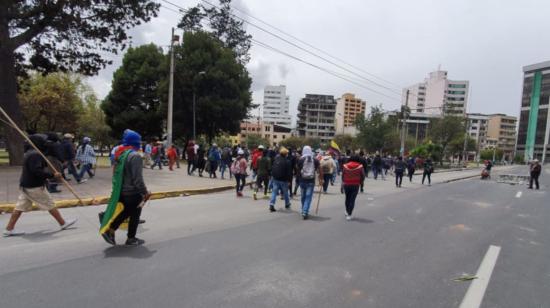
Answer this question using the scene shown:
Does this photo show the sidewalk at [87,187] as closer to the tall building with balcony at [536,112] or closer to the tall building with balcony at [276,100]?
the tall building with balcony at [536,112]

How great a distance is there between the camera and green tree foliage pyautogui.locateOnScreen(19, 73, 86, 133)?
2933 cm

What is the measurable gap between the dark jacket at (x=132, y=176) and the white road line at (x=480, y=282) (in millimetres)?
4521

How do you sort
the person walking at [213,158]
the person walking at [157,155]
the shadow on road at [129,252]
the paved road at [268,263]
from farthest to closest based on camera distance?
the person walking at [157,155] → the person walking at [213,158] → the shadow on road at [129,252] → the paved road at [268,263]

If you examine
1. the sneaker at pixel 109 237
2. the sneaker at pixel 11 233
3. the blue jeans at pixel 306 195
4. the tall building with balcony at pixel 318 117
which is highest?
the tall building with balcony at pixel 318 117

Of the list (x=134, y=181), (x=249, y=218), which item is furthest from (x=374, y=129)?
(x=134, y=181)

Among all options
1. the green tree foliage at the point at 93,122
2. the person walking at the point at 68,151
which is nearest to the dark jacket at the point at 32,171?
the person walking at the point at 68,151

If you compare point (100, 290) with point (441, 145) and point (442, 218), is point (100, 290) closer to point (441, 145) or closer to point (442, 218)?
point (442, 218)

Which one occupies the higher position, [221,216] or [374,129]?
[374,129]

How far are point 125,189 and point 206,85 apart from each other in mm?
27321

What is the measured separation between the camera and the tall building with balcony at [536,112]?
111m

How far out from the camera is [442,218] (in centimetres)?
876

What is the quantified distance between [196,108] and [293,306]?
28.8 metres

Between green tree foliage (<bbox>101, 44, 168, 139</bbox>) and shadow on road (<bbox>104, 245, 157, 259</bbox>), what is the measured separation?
3032 centimetres

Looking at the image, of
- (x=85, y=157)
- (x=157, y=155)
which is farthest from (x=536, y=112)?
(x=85, y=157)
